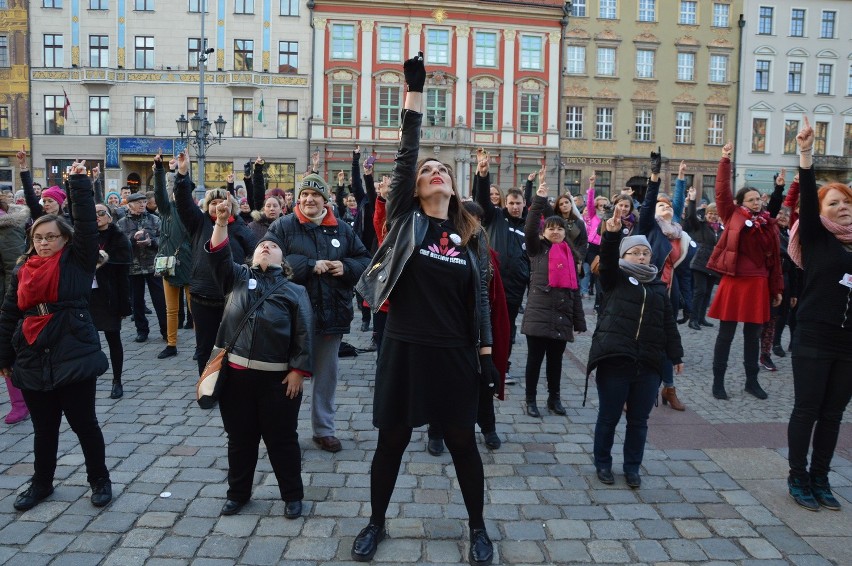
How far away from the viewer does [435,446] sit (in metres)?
5.18

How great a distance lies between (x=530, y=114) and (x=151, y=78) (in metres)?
A: 21.1

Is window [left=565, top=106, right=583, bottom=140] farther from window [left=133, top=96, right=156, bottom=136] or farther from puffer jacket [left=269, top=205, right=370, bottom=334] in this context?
puffer jacket [left=269, top=205, right=370, bottom=334]

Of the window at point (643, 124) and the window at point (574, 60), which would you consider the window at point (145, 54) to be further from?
the window at point (643, 124)

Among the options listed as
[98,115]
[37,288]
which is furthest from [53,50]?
[37,288]

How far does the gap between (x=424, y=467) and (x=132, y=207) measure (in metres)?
6.94

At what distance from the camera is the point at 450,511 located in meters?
4.16

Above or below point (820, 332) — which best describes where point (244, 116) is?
above

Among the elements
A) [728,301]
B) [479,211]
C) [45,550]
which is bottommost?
[45,550]

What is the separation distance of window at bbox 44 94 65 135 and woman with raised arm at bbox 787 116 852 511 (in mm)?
40197

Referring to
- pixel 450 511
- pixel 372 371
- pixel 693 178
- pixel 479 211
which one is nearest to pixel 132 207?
pixel 372 371

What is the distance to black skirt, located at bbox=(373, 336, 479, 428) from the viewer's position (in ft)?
11.5

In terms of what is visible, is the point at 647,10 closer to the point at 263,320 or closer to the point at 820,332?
the point at 820,332

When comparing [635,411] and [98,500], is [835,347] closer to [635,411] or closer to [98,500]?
[635,411]

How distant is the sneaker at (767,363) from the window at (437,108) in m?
32.4
